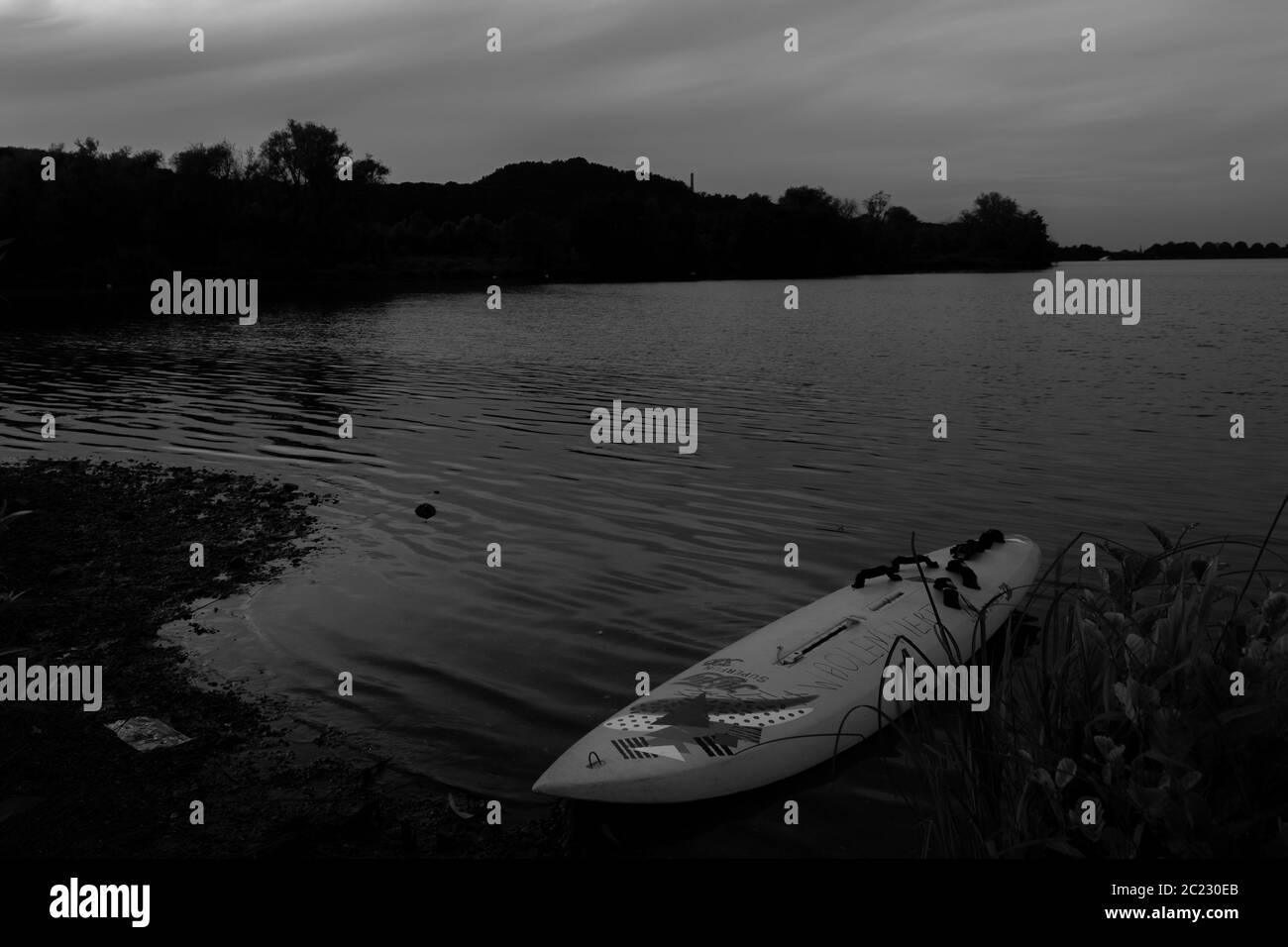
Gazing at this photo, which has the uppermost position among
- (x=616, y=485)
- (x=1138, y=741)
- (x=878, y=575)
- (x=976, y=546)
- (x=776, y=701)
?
(x=1138, y=741)

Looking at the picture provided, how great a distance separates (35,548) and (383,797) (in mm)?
6820

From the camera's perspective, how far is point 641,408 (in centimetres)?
2423

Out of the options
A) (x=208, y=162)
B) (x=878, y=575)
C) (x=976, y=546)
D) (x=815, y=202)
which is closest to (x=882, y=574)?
(x=878, y=575)

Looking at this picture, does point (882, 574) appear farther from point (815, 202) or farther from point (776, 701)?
point (815, 202)

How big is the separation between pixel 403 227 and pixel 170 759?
437 ft

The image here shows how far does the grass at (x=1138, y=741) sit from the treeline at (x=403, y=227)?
80059 mm

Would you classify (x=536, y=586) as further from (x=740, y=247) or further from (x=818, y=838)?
(x=740, y=247)

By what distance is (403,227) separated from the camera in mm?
131875

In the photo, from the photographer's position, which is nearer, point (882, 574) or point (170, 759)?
point (170, 759)

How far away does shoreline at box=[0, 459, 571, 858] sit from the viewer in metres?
5.55

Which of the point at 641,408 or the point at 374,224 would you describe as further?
the point at 374,224

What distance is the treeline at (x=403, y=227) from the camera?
86125 mm

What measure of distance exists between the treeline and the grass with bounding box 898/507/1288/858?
80059mm

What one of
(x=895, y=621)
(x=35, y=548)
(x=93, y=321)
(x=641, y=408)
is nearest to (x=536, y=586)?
(x=895, y=621)
